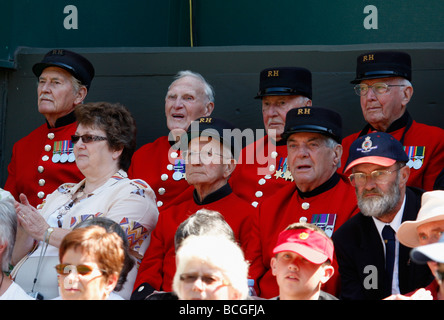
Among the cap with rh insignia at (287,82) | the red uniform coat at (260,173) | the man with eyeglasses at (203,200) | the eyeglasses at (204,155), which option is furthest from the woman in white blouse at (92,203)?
the cap with rh insignia at (287,82)

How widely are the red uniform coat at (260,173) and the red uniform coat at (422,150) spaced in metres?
0.64

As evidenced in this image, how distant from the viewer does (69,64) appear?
214 inches

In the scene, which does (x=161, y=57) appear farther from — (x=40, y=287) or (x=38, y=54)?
(x=40, y=287)

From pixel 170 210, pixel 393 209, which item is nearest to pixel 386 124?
pixel 393 209

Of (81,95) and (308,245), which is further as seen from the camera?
(81,95)

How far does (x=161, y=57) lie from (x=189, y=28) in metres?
0.96

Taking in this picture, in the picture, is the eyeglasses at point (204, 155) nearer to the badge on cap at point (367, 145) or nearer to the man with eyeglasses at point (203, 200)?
the man with eyeglasses at point (203, 200)

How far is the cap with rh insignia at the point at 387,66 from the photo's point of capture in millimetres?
4789

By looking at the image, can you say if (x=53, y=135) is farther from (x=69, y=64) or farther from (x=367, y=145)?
(x=367, y=145)

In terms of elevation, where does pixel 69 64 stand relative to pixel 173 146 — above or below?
above

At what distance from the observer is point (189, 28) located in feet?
22.5

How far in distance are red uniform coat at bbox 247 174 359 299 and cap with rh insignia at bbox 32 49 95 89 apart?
1.67m

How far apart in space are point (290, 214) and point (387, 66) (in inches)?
42.1

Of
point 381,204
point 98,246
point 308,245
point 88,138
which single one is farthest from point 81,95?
point 308,245
